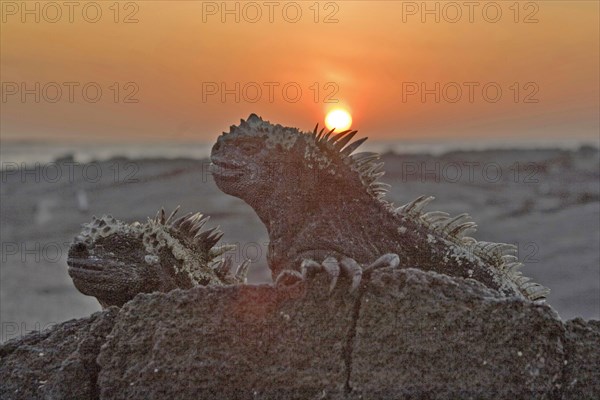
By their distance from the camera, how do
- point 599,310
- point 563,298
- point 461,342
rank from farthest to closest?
point 563,298 → point 599,310 → point 461,342

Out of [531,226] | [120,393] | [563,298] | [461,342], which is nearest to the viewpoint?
[461,342]

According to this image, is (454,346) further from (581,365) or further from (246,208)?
(246,208)

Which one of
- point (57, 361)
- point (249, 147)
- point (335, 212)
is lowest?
point (57, 361)

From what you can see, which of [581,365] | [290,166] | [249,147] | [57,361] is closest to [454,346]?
[581,365]

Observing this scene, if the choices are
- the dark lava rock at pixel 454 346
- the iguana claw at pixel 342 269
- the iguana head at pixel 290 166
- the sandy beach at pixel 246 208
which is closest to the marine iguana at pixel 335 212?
the iguana head at pixel 290 166

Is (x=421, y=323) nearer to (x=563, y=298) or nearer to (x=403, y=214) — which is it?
(x=403, y=214)

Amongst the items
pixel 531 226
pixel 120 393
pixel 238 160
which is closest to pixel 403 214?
pixel 238 160
